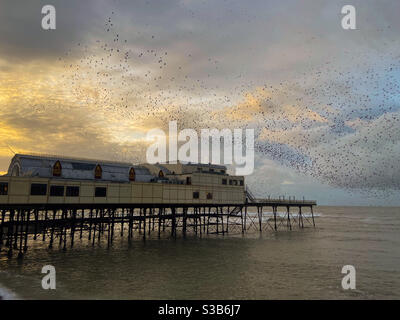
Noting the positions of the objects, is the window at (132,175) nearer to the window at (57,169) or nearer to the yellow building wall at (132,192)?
the yellow building wall at (132,192)

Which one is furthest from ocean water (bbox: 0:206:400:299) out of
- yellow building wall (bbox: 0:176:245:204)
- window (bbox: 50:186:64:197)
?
window (bbox: 50:186:64:197)

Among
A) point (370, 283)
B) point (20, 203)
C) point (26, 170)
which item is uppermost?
point (26, 170)

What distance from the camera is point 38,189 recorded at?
33031 millimetres

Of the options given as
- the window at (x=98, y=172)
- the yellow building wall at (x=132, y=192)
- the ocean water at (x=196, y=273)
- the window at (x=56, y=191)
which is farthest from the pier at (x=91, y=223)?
the window at (x=98, y=172)

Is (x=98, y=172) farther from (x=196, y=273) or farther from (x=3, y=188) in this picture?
(x=196, y=273)

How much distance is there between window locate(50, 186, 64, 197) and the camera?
34.2 meters

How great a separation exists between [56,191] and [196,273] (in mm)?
18760

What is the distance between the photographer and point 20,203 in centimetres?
3156

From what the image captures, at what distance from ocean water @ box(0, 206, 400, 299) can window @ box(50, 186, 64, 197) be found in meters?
7.11

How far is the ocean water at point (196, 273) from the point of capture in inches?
895

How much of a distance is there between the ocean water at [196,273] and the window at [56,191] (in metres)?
7.11
